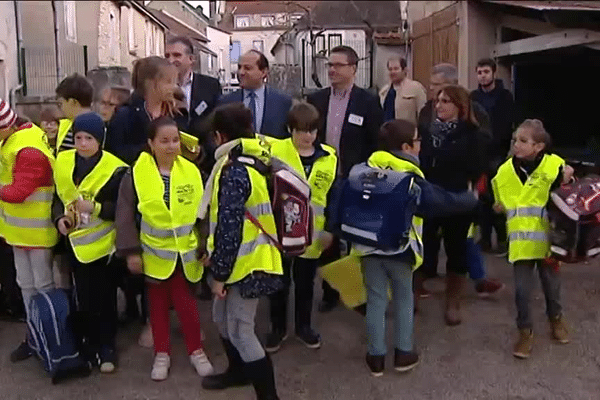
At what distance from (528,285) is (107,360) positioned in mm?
2734

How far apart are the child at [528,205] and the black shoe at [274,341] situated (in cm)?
154

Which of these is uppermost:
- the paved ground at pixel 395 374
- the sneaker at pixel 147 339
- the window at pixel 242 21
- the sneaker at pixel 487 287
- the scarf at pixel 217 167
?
the window at pixel 242 21

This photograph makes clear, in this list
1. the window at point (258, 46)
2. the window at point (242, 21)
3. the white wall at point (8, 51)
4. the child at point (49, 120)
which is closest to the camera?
the window at point (258, 46)

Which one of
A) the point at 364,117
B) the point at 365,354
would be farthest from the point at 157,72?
the point at 365,354

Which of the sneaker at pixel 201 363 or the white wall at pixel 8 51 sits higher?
the white wall at pixel 8 51

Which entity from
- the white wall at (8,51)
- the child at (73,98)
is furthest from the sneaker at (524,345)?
the white wall at (8,51)

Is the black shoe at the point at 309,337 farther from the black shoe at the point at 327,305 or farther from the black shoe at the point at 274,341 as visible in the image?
the black shoe at the point at 327,305

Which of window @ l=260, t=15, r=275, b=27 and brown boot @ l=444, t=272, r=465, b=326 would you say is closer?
brown boot @ l=444, t=272, r=465, b=326

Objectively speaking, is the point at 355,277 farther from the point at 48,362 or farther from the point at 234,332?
the point at 48,362

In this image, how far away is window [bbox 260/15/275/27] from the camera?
916cm

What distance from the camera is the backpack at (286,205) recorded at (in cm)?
380

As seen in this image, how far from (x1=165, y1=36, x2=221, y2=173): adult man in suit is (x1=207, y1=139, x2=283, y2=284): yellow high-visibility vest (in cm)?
134

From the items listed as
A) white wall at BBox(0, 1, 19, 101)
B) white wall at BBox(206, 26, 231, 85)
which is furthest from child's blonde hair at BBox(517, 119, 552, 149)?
white wall at BBox(0, 1, 19, 101)

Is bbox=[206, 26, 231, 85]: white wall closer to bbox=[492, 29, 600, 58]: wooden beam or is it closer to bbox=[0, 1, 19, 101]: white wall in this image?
bbox=[492, 29, 600, 58]: wooden beam
